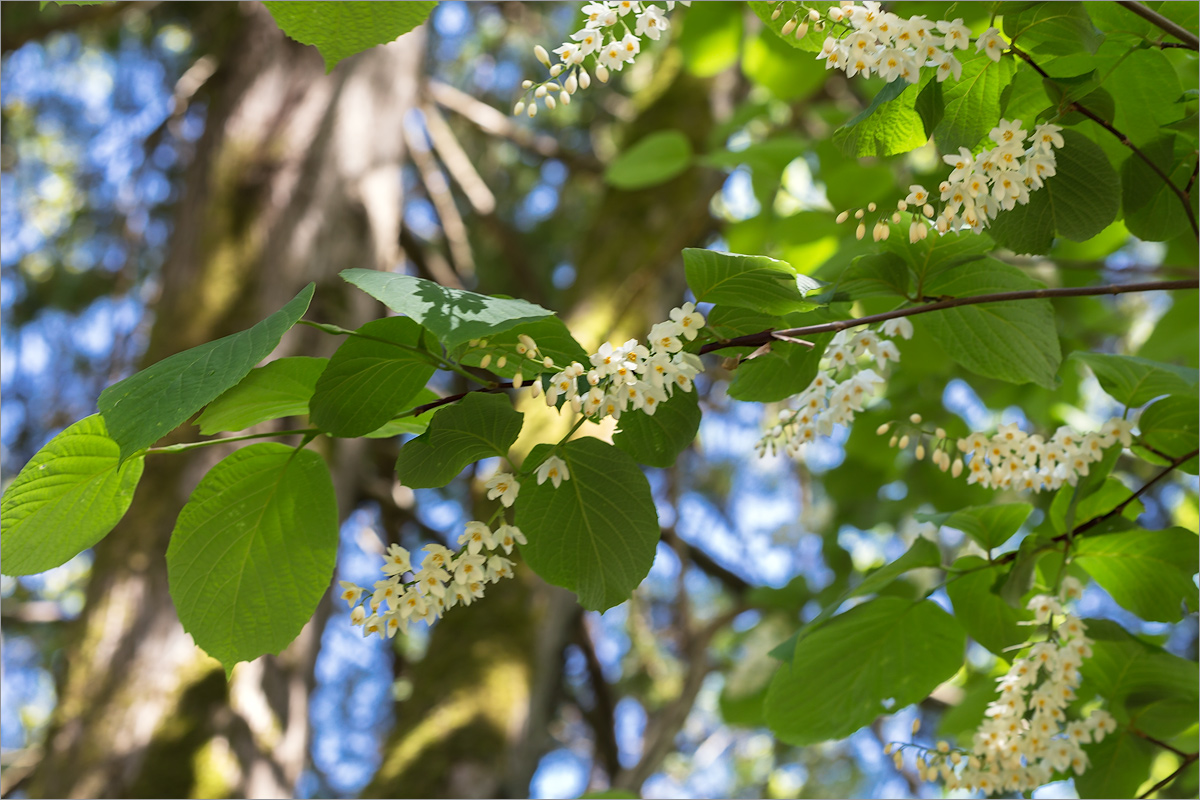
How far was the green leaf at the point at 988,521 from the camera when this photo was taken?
2.68 ft

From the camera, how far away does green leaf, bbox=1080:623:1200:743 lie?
2.70 feet

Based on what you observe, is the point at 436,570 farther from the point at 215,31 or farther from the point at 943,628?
the point at 215,31

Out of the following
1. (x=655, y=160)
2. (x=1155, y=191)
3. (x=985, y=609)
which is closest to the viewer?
(x=1155, y=191)

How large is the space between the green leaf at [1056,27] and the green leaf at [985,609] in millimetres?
469

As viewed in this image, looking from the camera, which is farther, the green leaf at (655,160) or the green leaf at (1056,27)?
the green leaf at (655,160)

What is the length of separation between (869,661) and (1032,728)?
154 millimetres

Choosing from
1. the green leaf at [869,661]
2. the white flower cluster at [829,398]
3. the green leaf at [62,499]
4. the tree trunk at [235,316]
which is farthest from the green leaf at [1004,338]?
the tree trunk at [235,316]

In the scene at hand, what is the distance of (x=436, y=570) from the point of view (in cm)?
60

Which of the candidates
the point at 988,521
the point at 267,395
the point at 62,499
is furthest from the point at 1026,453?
the point at 62,499

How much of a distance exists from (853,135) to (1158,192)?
0.30 m

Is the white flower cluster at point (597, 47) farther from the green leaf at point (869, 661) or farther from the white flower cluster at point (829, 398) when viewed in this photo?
the green leaf at point (869, 661)

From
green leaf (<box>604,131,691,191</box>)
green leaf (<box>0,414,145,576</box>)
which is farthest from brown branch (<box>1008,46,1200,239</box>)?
green leaf (<box>604,131,691,191</box>)

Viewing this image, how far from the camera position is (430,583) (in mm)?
593

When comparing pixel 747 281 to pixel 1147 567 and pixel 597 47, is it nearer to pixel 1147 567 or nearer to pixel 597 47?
pixel 597 47
